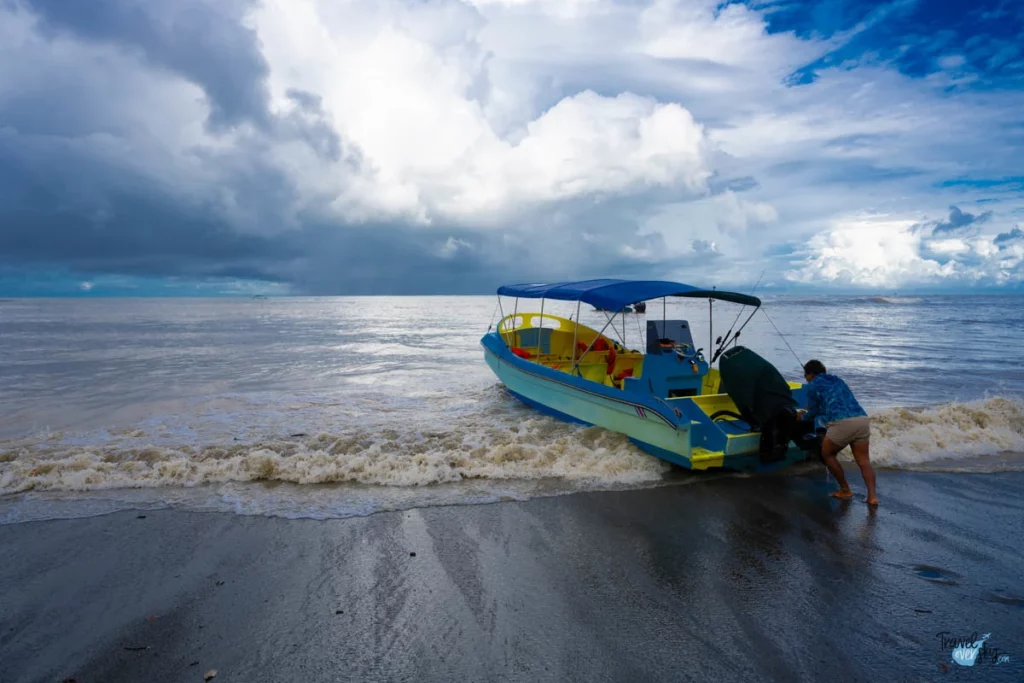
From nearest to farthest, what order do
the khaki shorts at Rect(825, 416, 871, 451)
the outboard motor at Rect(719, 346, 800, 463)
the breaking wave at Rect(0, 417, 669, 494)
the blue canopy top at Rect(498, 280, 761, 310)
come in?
the khaki shorts at Rect(825, 416, 871, 451), the outboard motor at Rect(719, 346, 800, 463), the breaking wave at Rect(0, 417, 669, 494), the blue canopy top at Rect(498, 280, 761, 310)

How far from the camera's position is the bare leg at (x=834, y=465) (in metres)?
6.60

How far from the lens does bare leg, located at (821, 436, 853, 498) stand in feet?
21.6

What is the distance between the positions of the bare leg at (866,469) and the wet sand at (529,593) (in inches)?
5.9

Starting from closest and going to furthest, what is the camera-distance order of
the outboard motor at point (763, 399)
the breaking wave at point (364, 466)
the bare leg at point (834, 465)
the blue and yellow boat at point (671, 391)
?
the bare leg at point (834, 465) < the breaking wave at point (364, 466) < the outboard motor at point (763, 399) < the blue and yellow boat at point (671, 391)

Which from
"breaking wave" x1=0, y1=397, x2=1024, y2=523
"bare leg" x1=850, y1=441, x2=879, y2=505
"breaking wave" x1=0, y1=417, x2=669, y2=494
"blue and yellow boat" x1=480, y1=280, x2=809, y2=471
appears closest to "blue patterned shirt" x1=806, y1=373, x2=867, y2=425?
"bare leg" x1=850, y1=441, x2=879, y2=505

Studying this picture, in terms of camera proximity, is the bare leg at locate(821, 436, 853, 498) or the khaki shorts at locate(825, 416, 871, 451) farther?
the bare leg at locate(821, 436, 853, 498)

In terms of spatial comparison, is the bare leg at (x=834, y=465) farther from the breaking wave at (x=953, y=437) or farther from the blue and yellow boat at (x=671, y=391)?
the breaking wave at (x=953, y=437)

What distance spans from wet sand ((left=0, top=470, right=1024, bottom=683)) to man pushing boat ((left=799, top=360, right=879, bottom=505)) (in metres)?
0.31

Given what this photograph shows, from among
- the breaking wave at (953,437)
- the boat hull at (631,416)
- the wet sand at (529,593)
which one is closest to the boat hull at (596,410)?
the boat hull at (631,416)

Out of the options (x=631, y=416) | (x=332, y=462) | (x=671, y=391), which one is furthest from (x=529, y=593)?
(x=671, y=391)

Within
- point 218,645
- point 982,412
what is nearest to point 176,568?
point 218,645

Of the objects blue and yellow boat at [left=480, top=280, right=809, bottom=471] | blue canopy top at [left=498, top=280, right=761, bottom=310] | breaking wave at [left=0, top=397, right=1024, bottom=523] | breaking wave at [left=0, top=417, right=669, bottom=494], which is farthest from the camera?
blue canopy top at [left=498, top=280, right=761, bottom=310]

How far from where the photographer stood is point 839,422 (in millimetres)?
6449

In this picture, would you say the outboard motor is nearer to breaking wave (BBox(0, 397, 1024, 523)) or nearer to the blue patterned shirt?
the blue patterned shirt
